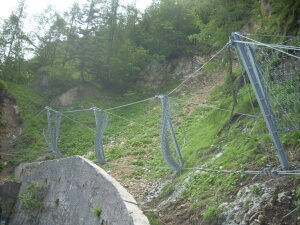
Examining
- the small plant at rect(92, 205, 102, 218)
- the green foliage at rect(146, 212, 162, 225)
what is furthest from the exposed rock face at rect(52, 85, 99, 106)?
the green foliage at rect(146, 212, 162, 225)

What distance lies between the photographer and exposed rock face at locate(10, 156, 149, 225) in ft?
17.4

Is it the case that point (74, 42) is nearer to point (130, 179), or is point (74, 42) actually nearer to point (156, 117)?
point (156, 117)

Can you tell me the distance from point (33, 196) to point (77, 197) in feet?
7.42

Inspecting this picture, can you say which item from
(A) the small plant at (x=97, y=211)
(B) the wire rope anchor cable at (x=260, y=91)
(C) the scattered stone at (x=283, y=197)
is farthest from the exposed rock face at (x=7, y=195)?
(C) the scattered stone at (x=283, y=197)

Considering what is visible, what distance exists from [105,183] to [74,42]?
14.1 m

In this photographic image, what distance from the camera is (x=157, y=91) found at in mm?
17484

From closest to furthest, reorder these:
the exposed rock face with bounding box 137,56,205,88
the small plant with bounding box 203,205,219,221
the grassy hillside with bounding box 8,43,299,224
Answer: the small plant with bounding box 203,205,219,221 < the grassy hillside with bounding box 8,43,299,224 < the exposed rock face with bounding box 137,56,205,88

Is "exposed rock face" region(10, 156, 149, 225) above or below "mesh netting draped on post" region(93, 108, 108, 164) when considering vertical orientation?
below

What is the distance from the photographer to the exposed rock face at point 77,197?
17.4 ft

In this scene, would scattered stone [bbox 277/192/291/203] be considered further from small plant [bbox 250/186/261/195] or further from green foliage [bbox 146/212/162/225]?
green foliage [bbox 146/212/162/225]

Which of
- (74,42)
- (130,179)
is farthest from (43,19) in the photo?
(130,179)

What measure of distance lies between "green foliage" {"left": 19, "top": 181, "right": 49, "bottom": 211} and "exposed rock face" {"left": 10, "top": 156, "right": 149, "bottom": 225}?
13cm

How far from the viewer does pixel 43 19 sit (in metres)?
22.9

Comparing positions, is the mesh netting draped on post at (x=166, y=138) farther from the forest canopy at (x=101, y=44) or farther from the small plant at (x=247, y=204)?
the forest canopy at (x=101, y=44)
